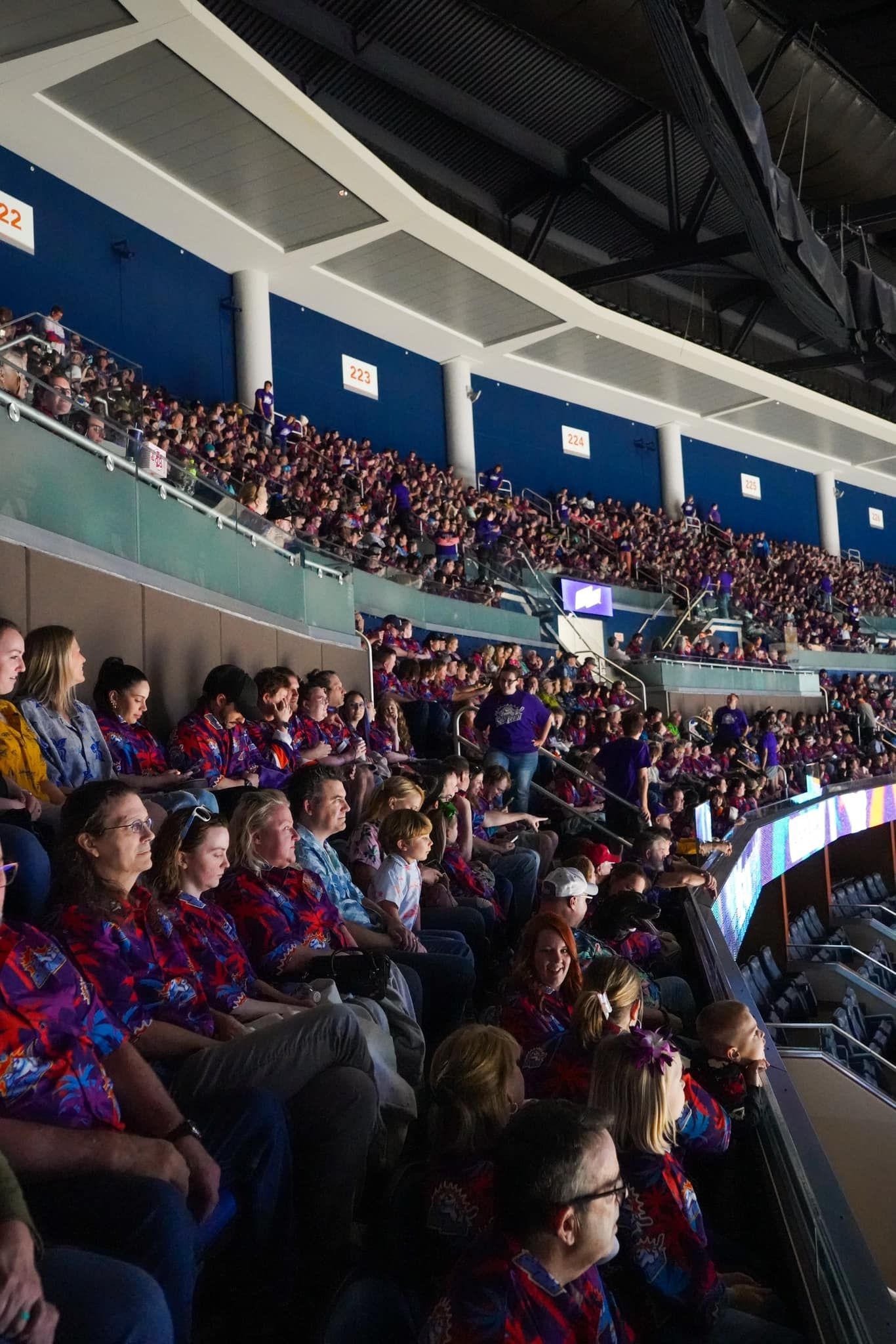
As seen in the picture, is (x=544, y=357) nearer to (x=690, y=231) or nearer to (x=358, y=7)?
(x=690, y=231)

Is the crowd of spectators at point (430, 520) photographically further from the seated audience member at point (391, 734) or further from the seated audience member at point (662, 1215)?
the seated audience member at point (662, 1215)

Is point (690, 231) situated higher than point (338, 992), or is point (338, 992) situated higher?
point (690, 231)

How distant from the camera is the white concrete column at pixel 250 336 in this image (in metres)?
15.3

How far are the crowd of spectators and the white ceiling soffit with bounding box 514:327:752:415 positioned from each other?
2250 millimetres

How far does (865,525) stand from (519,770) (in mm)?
26461

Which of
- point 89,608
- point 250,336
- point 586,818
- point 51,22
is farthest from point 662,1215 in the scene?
point 250,336

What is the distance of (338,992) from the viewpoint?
295 centimetres

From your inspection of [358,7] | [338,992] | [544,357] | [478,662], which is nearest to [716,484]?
[544,357]

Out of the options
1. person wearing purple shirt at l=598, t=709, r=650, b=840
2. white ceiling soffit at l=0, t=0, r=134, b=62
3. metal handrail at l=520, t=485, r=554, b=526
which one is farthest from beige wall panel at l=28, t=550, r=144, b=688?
metal handrail at l=520, t=485, r=554, b=526

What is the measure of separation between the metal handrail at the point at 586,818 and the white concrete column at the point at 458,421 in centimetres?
1182

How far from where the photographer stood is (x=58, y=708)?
158 inches

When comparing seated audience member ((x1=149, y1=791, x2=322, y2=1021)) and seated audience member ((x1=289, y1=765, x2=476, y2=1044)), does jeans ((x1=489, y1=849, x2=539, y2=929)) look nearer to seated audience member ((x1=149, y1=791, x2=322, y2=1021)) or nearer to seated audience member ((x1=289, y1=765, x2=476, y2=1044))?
seated audience member ((x1=289, y1=765, x2=476, y2=1044))

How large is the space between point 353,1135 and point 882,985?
9.48 meters

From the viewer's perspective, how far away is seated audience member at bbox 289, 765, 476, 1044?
3648 mm
